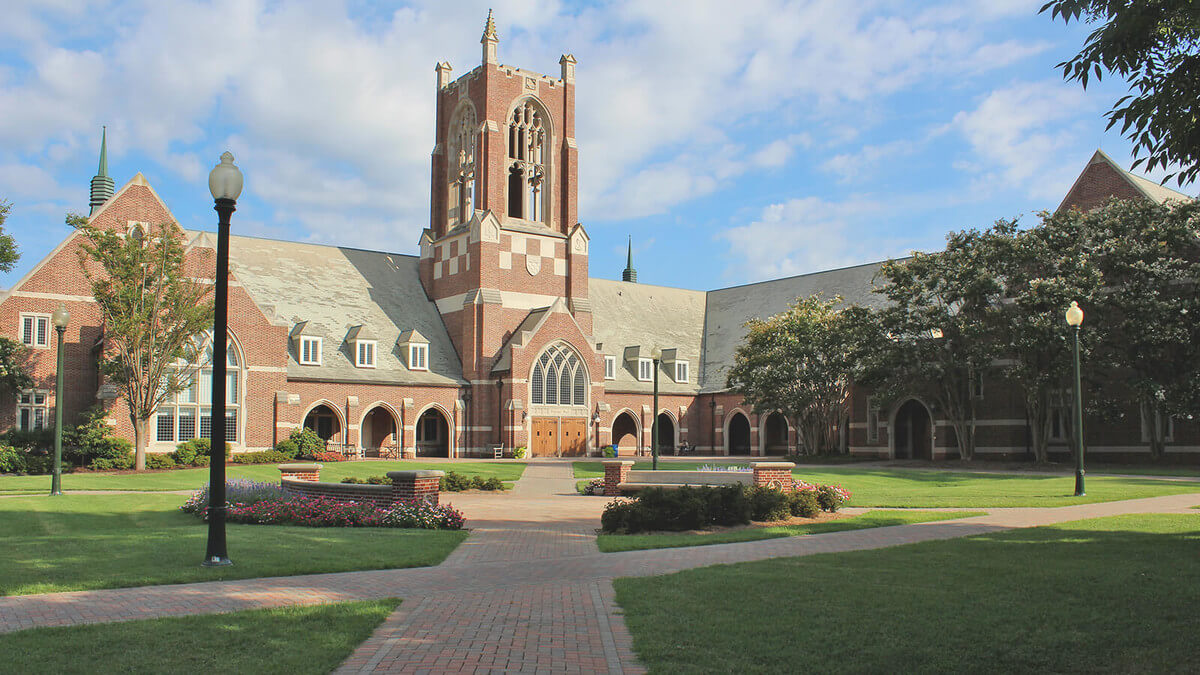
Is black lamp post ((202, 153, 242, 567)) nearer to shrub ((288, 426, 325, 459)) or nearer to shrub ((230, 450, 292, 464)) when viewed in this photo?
shrub ((230, 450, 292, 464))

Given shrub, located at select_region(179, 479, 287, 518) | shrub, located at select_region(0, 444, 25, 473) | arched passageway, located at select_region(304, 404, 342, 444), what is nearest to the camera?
shrub, located at select_region(179, 479, 287, 518)

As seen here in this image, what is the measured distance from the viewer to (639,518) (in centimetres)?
1638

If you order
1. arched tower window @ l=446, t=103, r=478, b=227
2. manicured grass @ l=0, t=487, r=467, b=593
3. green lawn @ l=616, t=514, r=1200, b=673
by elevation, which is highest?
arched tower window @ l=446, t=103, r=478, b=227

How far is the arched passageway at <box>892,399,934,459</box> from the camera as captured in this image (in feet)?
161

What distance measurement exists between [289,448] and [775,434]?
1191 inches

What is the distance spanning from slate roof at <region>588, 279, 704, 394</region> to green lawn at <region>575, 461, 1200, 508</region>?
70.5 ft

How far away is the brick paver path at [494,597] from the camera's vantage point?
24.8ft

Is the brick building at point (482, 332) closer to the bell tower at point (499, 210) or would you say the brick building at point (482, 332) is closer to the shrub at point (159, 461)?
the bell tower at point (499, 210)

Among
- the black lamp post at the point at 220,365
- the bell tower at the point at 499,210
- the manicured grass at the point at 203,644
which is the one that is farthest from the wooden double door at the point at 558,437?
the manicured grass at the point at 203,644

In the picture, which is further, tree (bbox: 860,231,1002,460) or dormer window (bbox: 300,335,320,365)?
dormer window (bbox: 300,335,320,365)

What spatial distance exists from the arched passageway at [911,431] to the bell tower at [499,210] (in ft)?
57.7

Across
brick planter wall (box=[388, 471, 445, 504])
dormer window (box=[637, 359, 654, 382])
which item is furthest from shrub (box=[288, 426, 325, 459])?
Result: brick planter wall (box=[388, 471, 445, 504])

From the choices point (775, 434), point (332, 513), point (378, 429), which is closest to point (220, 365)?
point (332, 513)

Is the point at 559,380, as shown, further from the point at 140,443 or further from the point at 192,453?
the point at 140,443
